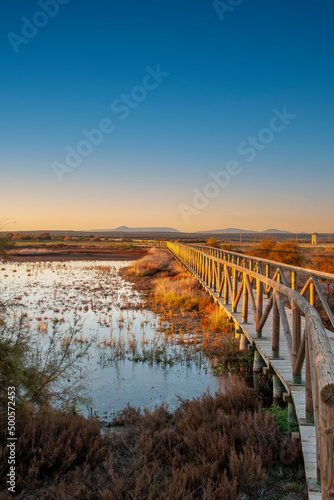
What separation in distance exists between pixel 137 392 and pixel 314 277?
12.0 feet

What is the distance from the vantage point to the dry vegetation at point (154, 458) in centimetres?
330

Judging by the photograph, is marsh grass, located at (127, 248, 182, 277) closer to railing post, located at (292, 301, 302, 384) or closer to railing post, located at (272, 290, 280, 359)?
railing post, located at (272, 290, 280, 359)

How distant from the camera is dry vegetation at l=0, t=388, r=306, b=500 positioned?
10.8 ft

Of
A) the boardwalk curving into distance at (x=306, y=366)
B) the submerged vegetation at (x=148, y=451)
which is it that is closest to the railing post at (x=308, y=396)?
the boardwalk curving into distance at (x=306, y=366)

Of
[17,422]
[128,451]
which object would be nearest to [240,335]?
[128,451]

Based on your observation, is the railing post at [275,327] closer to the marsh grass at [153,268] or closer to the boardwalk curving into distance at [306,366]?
the boardwalk curving into distance at [306,366]

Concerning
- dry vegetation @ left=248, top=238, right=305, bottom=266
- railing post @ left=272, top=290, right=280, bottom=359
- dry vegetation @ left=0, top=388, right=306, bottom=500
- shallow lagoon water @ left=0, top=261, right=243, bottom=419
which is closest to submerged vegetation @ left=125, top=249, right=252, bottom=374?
shallow lagoon water @ left=0, top=261, right=243, bottom=419

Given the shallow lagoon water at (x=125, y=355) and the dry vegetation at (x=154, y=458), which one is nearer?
the dry vegetation at (x=154, y=458)

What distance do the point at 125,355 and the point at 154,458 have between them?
480cm

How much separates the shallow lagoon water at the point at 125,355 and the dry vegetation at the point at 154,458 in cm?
136

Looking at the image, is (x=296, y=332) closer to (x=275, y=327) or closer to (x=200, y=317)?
(x=275, y=327)

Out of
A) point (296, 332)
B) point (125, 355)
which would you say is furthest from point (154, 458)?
point (125, 355)

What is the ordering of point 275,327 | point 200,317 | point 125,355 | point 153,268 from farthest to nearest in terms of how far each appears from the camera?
point 153,268
point 200,317
point 125,355
point 275,327

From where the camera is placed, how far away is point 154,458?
3895 millimetres
